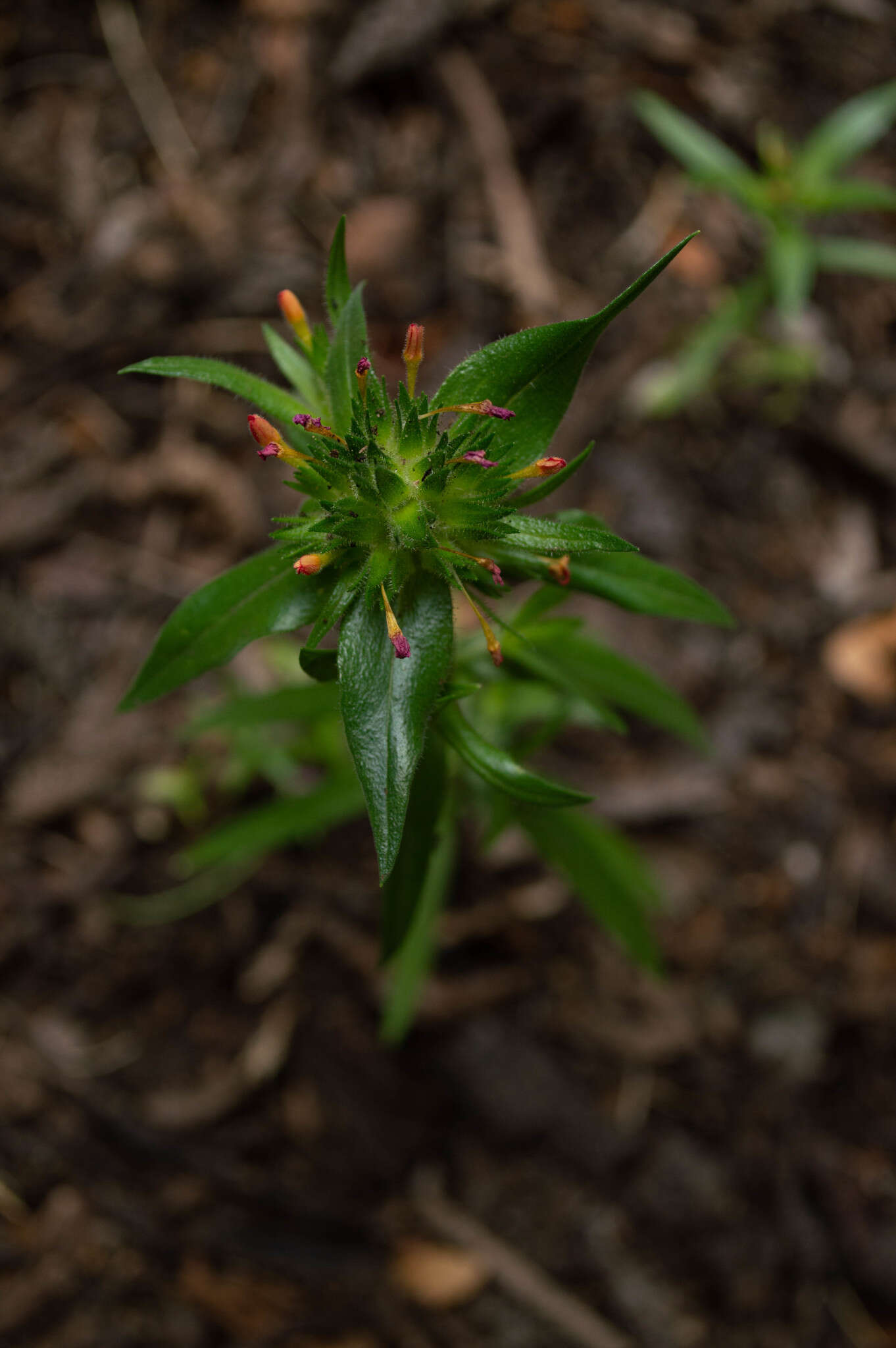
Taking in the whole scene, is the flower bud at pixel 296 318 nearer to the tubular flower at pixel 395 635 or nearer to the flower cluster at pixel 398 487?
the flower cluster at pixel 398 487

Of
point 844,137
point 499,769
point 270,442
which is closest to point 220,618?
point 270,442

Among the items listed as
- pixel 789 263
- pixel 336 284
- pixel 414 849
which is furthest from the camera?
pixel 789 263

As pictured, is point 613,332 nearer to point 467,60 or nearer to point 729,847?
point 467,60

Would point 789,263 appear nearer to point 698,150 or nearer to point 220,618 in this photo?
point 698,150

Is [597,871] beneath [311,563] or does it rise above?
beneath

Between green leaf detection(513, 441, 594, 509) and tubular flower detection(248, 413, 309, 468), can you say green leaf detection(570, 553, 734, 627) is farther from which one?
tubular flower detection(248, 413, 309, 468)

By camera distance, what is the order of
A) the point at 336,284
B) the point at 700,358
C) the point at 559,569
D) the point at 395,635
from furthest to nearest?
the point at 700,358 → the point at 336,284 → the point at 559,569 → the point at 395,635

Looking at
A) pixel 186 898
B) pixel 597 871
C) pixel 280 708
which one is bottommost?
pixel 186 898

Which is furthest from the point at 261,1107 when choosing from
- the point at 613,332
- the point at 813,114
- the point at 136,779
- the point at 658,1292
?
the point at 813,114
